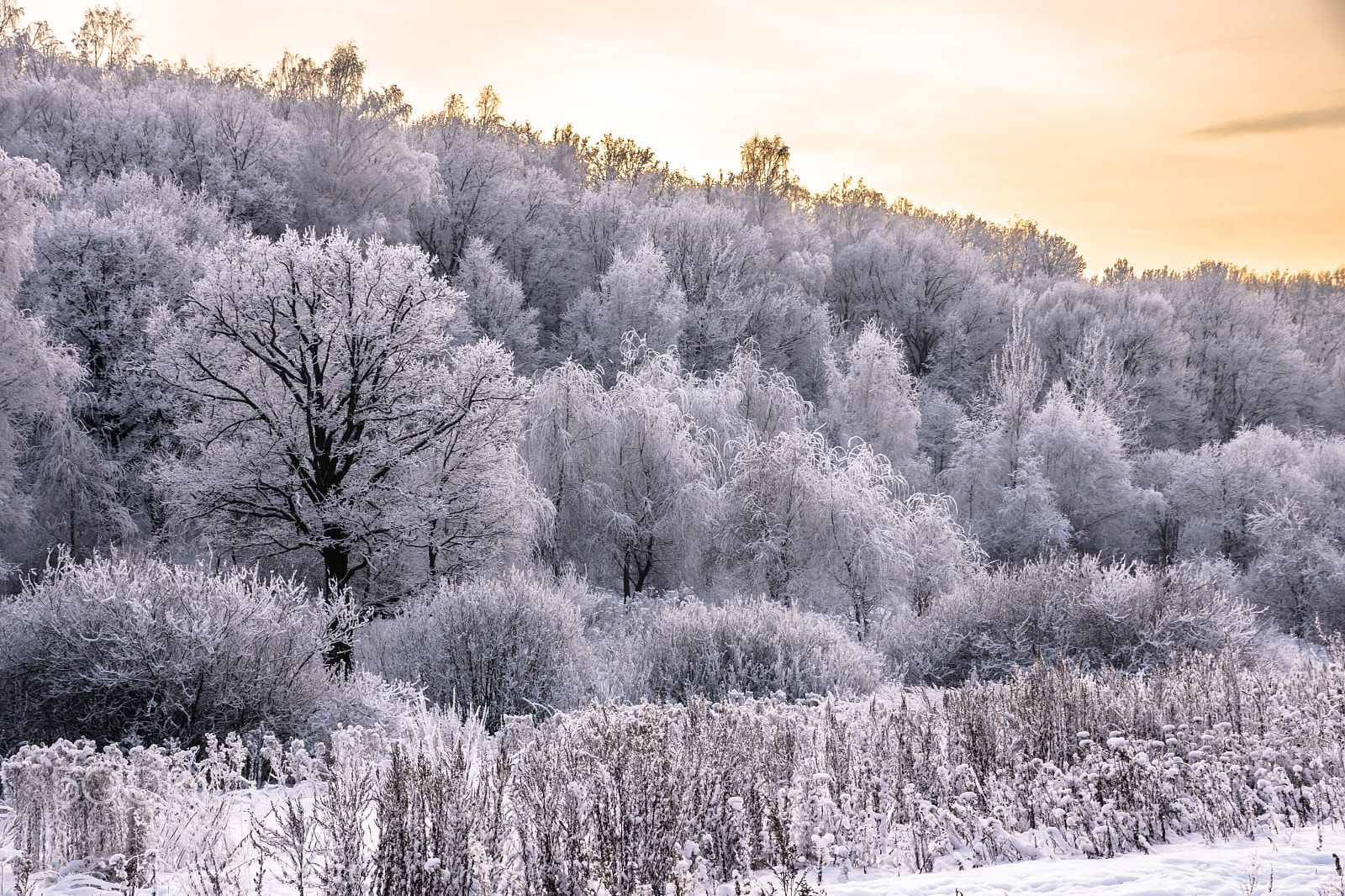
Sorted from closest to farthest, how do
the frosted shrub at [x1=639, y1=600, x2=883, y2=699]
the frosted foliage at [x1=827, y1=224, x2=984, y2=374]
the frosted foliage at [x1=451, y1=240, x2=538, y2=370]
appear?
the frosted shrub at [x1=639, y1=600, x2=883, y2=699] < the frosted foliage at [x1=451, y1=240, x2=538, y2=370] < the frosted foliage at [x1=827, y1=224, x2=984, y2=374]

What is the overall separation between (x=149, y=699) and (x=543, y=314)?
37.0 metres

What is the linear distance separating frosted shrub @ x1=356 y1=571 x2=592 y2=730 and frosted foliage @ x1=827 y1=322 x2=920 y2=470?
2191cm

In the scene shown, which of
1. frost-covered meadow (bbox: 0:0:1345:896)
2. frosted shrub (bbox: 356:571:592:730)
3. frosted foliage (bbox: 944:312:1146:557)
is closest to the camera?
frost-covered meadow (bbox: 0:0:1345:896)

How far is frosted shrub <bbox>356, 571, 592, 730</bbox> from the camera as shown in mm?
13969

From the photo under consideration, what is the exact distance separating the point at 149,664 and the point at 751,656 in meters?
9.35

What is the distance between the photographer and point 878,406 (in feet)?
114

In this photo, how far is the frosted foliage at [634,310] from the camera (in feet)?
121

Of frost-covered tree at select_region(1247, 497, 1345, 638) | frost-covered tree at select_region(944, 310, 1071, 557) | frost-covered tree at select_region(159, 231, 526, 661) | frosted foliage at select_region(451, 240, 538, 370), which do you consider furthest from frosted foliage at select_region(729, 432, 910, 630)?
frosted foliage at select_region(451, 240, 538, 370)

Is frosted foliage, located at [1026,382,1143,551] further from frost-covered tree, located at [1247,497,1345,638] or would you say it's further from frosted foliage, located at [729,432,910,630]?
frosted foliage, located at [729,432,910,630]

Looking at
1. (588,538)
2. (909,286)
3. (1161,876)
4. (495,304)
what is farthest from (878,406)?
(1161,876)

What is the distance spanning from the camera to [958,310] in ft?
166

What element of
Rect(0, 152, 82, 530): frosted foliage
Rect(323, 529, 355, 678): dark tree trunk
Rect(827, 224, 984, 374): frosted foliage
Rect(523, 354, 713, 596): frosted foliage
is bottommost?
Rect(323, 529, 355, 678): dark tree trunk

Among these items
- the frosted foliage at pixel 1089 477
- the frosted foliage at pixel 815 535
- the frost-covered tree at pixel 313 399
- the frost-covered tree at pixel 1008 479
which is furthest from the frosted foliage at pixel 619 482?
the frosted foliage at pixel 1089 477

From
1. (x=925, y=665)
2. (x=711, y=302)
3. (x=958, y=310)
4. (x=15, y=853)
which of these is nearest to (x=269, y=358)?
(x=15, y=853)
